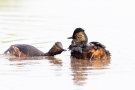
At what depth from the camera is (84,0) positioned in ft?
86.4

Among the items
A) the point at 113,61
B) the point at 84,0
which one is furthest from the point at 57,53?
the point at 84,0

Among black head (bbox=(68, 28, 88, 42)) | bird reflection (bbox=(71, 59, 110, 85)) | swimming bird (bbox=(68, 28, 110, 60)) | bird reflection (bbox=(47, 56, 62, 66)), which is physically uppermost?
black head (bbox=(68, 28, 88, 42))

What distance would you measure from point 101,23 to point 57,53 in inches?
215

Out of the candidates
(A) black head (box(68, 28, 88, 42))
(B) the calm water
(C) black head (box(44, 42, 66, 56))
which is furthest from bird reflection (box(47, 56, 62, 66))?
(A) black head (box(68, 28, 88, 42))

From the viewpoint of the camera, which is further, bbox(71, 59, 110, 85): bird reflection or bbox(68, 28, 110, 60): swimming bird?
bbox(68, 28, 110, 60): swimming bird

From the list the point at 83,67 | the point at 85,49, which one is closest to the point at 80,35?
the point at 85,49

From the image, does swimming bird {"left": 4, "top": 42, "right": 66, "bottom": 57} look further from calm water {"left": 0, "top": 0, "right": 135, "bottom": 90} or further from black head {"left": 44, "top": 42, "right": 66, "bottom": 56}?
calm water {"left": 0, "top": 0, "right": 135, "bottom": 90}

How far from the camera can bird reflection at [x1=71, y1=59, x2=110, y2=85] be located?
9.49 meters

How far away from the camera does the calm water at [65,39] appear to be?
9227 mm

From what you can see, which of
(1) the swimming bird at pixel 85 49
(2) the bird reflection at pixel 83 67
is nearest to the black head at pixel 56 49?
(1) the swimming bird at pixel 85 49

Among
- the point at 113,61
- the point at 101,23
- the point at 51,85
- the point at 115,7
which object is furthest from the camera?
the point at 115,7

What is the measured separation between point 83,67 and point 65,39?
3499 mm

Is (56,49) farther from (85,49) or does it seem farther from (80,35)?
(85,49)

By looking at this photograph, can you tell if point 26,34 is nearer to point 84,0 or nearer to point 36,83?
point 36,83
